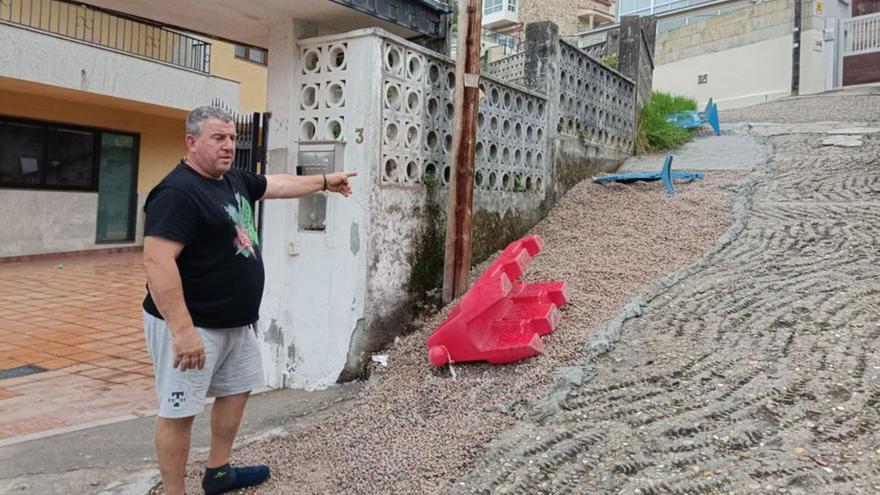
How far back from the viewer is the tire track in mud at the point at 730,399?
94.0 inches

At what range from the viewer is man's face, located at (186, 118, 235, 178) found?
109 inches

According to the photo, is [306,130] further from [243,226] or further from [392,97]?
[243,226]

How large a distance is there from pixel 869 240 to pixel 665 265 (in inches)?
63.0

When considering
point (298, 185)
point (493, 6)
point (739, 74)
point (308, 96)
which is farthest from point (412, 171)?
point (493, 6)

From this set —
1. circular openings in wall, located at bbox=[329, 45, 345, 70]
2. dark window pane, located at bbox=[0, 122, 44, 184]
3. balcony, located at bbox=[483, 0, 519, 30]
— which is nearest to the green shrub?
circular openings in wall, located at bbox=[329, 45, 345, 70]

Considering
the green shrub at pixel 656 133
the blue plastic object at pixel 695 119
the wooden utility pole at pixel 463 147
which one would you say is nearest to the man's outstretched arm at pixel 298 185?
the wooden utility pole at pixel 463 147

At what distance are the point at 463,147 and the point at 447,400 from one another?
1.90 metres

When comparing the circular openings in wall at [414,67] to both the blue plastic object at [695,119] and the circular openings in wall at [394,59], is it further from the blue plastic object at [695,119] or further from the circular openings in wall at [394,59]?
the blue plastic object at [695,119]

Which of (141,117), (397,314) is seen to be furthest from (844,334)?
(141,117)

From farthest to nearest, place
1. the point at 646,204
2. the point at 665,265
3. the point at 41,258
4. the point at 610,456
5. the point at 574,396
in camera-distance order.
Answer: the point at 41,258 < the point at 646,204 < the point at 665,265 < the point at 574,396 < the point at 610,456

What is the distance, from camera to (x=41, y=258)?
12.2 m

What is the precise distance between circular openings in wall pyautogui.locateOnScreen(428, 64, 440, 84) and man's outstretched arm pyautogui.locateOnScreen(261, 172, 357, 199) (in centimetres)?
154

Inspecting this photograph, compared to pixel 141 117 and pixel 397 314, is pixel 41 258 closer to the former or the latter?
pixel 141 117

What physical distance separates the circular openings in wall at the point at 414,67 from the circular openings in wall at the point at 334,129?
2.04 feet
